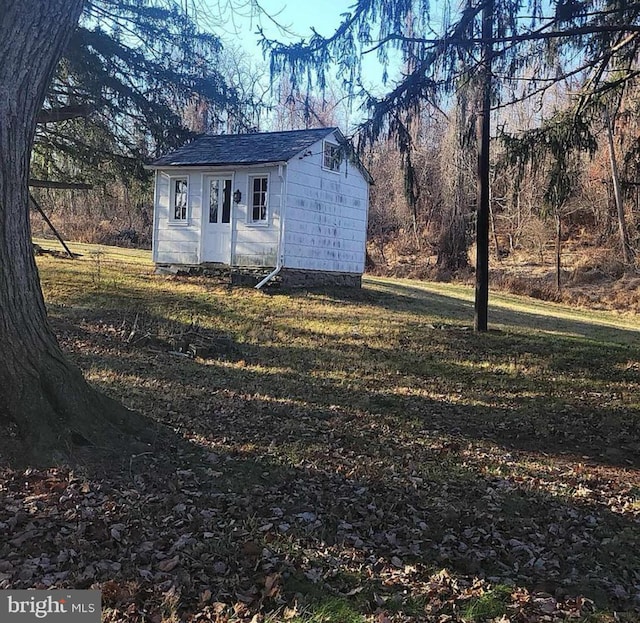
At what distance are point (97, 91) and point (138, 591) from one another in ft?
32.1

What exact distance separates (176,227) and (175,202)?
0.76 metres

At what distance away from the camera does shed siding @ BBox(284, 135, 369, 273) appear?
17.0 m

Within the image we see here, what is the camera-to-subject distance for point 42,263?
18000mm

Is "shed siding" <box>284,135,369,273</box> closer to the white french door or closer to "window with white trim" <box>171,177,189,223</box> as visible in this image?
the white french door

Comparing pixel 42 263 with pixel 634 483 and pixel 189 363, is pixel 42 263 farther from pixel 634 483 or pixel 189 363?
pixel 634 483

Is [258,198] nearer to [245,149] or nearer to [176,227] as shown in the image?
[245,149]

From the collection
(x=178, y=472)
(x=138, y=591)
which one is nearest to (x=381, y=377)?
(x=178, y=472)

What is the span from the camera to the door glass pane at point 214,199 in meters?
17.4

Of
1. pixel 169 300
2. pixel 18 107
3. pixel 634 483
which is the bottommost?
pixel 634 483

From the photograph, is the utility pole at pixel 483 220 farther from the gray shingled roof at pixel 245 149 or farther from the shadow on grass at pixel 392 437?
the gray shingled roof at pixel 245 149

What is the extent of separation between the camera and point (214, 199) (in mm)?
17500

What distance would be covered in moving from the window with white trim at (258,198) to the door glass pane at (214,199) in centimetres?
110

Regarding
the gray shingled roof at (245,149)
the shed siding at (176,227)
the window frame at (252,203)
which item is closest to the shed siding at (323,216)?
the gray shingled roof at (245,149)

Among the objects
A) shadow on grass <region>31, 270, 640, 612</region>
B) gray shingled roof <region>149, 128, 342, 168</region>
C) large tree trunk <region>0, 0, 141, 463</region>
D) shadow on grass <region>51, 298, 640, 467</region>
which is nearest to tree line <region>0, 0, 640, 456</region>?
large tree trunk <region>0, 0, 141, 463</region>
